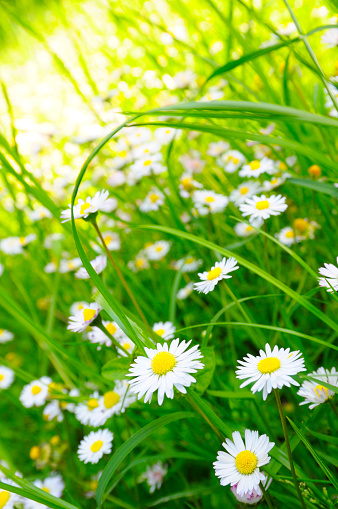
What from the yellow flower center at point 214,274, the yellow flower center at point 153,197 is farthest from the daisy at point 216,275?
the yellow flower center at point 153,197

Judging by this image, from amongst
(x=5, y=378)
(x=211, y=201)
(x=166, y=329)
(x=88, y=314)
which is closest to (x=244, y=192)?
(x=211, y=201)

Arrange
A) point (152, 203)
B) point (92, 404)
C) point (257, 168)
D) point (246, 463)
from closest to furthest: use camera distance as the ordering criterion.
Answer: point (246, 463) → point (92, 404) → point (257, 168) → point (152, 203)

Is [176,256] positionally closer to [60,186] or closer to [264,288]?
[264,288]

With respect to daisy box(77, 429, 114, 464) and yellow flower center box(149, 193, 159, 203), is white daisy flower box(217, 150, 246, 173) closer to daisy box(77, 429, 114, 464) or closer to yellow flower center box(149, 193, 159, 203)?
yellow flower center box(149, 193, 159, 203)

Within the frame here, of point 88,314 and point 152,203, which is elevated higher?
point 152,203

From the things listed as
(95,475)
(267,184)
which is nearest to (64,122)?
(267,184)

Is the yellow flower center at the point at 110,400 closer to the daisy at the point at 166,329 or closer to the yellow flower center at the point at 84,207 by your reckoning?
the daisy at the point at 166,329

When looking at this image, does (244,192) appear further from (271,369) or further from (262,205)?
(271,369)
